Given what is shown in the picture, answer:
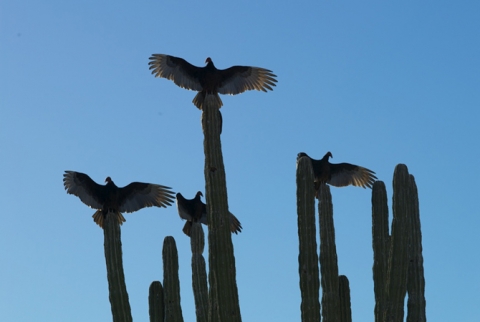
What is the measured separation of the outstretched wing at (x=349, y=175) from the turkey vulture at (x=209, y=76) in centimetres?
196

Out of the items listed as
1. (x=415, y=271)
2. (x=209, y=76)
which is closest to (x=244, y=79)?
(x=209, y=76)

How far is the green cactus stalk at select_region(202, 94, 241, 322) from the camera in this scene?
13.8 meters

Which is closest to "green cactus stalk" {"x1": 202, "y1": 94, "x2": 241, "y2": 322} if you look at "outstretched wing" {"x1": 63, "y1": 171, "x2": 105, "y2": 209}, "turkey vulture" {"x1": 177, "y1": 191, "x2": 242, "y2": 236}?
"outstretched wing" {"x1": 63, "y1": 171, "x2": 105, "y2": 209}

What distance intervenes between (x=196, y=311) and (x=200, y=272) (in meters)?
0.69

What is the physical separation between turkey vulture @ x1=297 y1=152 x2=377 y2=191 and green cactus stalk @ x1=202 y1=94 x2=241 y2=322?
199 cm

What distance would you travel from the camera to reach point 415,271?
14.9m

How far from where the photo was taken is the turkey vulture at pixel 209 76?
54.4ft

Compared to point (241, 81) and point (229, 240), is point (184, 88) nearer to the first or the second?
point (241, 81)

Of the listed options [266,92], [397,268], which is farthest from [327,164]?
[397,268]

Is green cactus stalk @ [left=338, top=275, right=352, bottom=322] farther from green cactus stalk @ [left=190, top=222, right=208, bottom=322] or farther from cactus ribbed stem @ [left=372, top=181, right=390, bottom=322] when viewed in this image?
green cactus stalk @ [left=190, top=222, right=208, bottom=322]

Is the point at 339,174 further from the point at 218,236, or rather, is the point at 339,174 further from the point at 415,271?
the point at 218,236

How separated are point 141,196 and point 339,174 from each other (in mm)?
3599

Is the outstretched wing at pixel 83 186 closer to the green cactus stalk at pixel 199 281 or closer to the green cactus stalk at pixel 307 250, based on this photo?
the green cactus stalk at pixel 199 281

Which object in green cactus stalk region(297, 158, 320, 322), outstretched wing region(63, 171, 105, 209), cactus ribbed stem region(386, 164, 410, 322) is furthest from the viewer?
outstretched wing region(63, 171, 105, 209)
